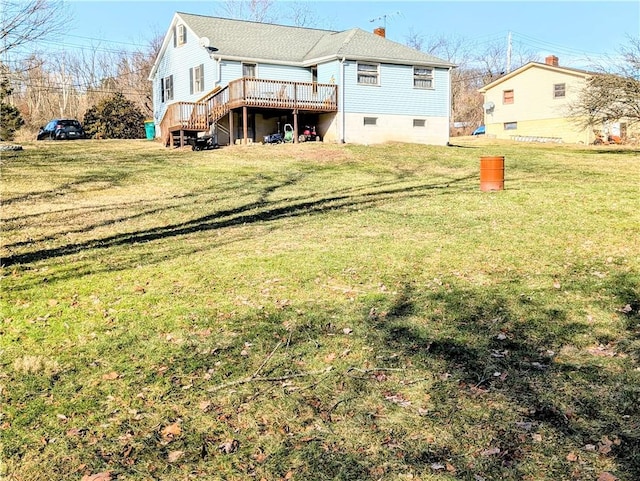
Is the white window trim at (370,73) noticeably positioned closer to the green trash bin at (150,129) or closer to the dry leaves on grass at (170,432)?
the green trash bin at (150,129)

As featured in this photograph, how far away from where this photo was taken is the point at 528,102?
3884 cm

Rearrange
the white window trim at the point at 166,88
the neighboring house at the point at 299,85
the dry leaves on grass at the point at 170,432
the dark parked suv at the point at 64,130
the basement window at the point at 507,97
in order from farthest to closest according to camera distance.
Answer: the basement window at the point at 507,97
the dark parked suv at the point at 64,130
the white window trim at the point at 166,88
the neighboring house at the point at 299,85
the dry leaves on grass at the point at 170,432

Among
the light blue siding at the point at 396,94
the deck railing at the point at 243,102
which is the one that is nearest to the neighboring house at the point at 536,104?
the light blue siding at the point at 396,94

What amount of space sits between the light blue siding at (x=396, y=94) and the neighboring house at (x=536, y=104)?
11.6 meters

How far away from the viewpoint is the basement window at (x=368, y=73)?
2541 centimetres

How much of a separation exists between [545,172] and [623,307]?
41.0 feet

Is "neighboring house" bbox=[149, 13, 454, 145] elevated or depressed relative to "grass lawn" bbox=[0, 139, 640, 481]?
elevated

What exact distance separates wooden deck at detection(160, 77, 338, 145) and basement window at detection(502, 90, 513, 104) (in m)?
20.4

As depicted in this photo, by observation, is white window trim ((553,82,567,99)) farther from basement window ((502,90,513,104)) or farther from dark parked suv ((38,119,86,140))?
dark parked suv ((38,119,86,140))

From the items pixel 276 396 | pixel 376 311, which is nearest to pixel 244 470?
pixel 276 396

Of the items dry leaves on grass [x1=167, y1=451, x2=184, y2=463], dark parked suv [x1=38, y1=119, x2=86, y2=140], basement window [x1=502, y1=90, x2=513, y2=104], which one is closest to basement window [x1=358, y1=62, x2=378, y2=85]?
dark parked suv [x1=38, y1=119, x2=86, y2=140]

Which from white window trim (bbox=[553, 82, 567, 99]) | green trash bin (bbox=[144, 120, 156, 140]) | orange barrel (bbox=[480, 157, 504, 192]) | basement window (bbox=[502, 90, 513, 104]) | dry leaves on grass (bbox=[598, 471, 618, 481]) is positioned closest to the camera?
dry leaves on grass (bbox=[598, 471, 618, 481])

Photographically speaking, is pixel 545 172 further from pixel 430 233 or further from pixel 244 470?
pixel 244 470

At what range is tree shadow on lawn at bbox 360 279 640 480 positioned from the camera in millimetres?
3414
